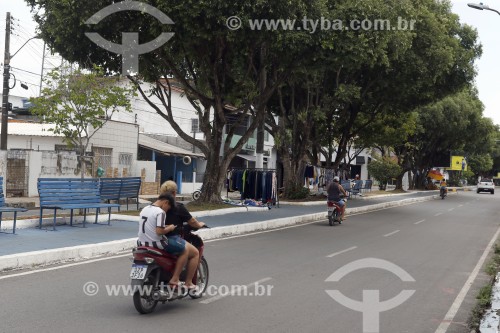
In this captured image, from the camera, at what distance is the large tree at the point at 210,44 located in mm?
15977

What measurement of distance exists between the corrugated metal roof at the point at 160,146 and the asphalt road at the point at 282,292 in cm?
2230

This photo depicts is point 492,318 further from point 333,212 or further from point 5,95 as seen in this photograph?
point 5,95

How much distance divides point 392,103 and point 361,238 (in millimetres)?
16543

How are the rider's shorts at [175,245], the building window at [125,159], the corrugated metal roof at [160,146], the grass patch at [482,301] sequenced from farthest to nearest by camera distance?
the corrugated metal roof at [160,146], the building window at [125,159], the grass patch at [482,301], the rider's shorts at [175,245]

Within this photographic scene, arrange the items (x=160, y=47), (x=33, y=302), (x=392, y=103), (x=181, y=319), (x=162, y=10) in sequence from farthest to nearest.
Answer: (x=392, y=103) → (x=160, y=47) → (x=162, y=10) → (x=33, y=302) → (x=181, y=319)

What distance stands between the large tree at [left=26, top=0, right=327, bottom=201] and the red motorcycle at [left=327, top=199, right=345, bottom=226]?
4326 millimetres

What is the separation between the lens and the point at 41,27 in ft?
62.3

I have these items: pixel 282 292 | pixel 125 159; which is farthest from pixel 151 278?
pixel 125 159

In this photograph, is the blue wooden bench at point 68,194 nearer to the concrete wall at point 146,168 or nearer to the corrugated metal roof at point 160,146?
the concrete wall at point 146,168

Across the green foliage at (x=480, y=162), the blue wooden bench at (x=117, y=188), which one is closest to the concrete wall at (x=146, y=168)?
the blue wooden bench at (x=117, y=188)

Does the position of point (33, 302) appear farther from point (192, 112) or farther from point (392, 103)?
point (192, 112)

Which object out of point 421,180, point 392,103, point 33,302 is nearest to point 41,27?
point 33,302

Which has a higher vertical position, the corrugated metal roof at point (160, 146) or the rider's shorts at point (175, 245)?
the corrugated metal roof at point (160, 146)

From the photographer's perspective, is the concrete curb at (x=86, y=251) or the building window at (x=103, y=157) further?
the building window at (x=103, y=157)
